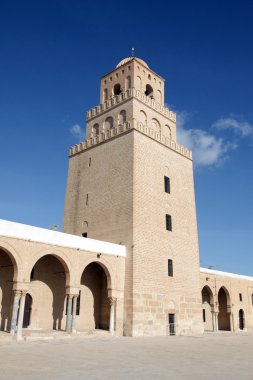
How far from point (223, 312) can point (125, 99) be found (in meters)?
19.7

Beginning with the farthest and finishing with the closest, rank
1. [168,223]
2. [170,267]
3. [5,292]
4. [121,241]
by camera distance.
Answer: [168,223] < [170,267] < [121,241] < [5,292]

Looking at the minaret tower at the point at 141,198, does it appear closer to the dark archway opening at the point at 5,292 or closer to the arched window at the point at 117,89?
the arched window at the point at 117,89

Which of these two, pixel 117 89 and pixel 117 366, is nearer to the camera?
pixel 117 366

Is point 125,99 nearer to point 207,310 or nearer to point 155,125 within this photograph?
point 155,125

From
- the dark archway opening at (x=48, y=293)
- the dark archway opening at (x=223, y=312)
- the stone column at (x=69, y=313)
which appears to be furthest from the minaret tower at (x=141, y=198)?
the dark archway opening at (x=223, y=312)

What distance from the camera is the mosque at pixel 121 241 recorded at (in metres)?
17.0

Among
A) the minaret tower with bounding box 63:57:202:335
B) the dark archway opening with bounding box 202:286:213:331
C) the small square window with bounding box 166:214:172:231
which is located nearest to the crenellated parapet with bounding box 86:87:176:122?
the minaret tower with bounding box 63:57:202:335

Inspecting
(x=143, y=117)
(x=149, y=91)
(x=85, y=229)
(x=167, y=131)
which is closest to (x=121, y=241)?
(x=85, y=229)

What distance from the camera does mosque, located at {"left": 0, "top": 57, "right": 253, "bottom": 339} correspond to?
55.9 ft

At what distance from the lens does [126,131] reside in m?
22.4

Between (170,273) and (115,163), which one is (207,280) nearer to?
(170,273)

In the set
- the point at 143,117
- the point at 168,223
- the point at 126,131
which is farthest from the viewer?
the point at 143,117

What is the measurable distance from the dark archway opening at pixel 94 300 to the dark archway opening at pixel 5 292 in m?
4.20

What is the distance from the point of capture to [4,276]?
1736 cm
